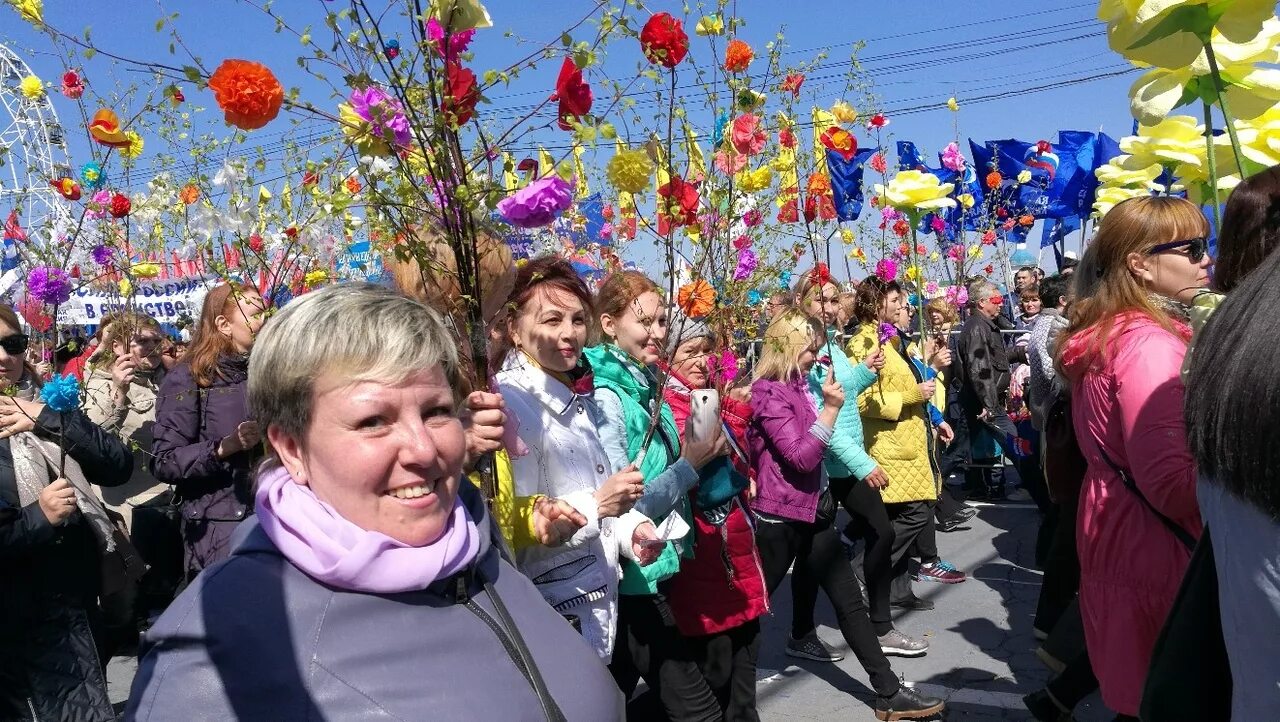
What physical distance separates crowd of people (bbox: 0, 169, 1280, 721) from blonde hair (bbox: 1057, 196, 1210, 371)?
0.01 meters

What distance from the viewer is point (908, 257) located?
306 inches

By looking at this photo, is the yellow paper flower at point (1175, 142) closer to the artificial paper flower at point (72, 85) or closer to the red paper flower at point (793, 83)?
the red paper flower at point (793, 83)

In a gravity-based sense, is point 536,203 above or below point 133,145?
below

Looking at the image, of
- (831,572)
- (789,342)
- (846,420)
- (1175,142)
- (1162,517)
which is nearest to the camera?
(1175,142)

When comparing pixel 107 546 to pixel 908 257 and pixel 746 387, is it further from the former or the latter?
pixel 908 257

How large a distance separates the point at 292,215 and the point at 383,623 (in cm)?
173

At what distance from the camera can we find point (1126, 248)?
252 cm

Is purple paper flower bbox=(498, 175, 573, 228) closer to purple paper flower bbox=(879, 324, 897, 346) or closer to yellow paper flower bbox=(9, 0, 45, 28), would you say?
yellow paper flower bbox=(9, 0, 45, 28)

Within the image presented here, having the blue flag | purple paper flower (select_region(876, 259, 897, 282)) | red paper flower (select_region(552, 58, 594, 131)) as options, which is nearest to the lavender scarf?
red paper flower (select_region(552, 58, 594, 131))

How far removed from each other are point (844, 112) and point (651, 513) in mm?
2282

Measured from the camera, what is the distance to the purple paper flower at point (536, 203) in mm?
1879

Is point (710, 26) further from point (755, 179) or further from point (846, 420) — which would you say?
point (846, 420)

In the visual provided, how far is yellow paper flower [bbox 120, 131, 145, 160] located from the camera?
3080 millimetres

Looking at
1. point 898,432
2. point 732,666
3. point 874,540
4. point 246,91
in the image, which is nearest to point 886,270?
point 898,432
